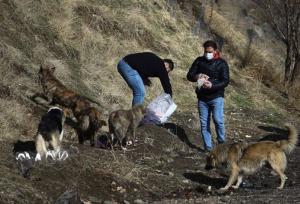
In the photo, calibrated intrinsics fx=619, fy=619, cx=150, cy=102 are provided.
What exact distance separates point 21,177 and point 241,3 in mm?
25787

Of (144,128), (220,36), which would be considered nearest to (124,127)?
(144,128)

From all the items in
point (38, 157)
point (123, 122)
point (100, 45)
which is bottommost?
point (38, 157)

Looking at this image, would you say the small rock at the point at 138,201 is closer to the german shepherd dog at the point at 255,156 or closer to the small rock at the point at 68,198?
the small rock at the point at 68,198

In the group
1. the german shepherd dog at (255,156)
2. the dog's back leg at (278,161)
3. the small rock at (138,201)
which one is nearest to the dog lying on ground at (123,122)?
the german shepherd dog at (255,156)

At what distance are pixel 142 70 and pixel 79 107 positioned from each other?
137 centimetres

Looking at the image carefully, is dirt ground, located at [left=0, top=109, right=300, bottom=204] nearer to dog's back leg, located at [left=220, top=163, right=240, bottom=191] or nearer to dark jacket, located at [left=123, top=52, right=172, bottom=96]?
dog's back leg, located at [left=220, top=163, right=240, bottom=191]

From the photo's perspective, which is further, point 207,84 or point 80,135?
point 207,84

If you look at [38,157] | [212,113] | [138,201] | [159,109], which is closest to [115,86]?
[159,109]

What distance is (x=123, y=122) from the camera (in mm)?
10555

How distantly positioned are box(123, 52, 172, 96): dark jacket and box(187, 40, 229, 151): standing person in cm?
55

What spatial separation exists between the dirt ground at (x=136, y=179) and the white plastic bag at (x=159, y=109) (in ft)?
1.21

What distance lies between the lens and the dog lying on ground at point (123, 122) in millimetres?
10469

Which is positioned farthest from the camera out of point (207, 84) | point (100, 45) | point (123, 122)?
point (100, 45)

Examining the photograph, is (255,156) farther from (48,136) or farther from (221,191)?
(48,136)
